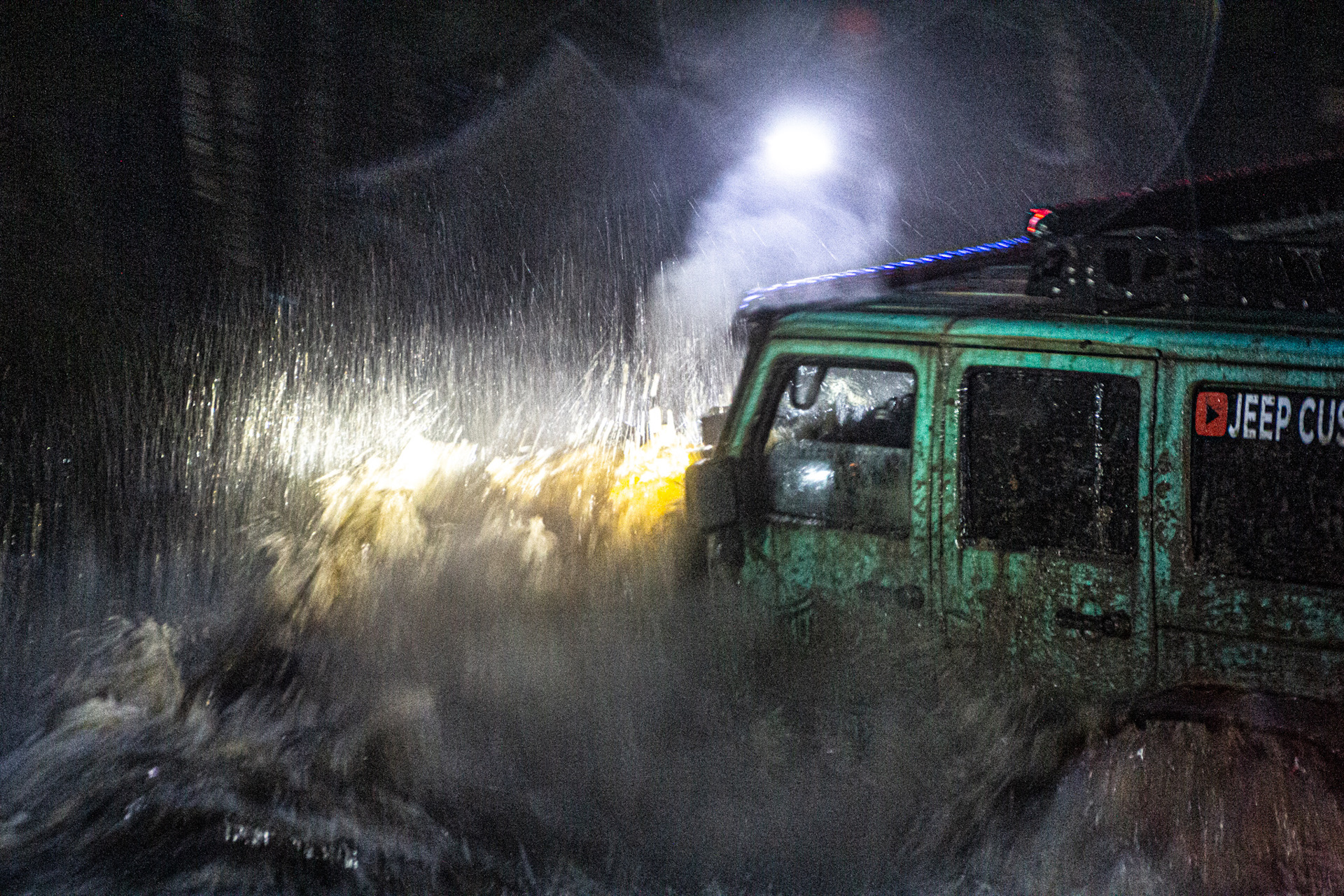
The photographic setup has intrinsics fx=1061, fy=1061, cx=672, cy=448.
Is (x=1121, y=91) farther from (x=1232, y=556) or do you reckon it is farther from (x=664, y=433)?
(x=1232, y=556)

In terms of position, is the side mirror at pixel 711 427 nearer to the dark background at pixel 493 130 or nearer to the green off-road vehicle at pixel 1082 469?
the green off-road vehicle at pixel 1082 469

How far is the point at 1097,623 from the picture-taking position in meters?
3.41

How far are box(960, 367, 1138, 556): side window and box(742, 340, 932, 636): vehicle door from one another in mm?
169

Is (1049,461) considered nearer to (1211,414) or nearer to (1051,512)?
(1051,512)

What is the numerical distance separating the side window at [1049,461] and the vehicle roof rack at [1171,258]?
31 cm

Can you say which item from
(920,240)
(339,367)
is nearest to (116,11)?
(339,367)

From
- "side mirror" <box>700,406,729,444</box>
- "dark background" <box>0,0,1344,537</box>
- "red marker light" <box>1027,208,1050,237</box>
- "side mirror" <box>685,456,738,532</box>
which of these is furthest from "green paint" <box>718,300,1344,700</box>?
"dark background" <box>0,0,1344,537</box>

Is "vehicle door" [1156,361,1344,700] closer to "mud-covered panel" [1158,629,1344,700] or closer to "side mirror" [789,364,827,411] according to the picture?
"mud-covered panel" [1158,629,1344,700]

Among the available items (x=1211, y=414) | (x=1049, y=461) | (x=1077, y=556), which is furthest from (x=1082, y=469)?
(x=1211, y=414)

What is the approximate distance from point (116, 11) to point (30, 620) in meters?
5.04

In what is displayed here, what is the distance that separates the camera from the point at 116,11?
8.62m

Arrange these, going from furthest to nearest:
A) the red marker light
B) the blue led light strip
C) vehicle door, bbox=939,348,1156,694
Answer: the red marker light, the blue led light strip, vehicle door, bbox=939,348,1156,694

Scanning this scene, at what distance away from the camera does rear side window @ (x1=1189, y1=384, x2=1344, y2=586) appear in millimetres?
3143

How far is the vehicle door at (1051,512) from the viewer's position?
336 cm
